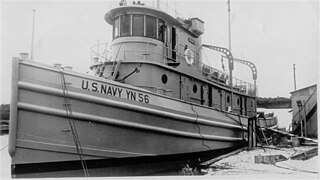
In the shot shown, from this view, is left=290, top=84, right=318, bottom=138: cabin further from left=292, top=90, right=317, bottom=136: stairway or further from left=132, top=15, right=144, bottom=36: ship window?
left=132, top=15, right=144, bottom=36: ship window

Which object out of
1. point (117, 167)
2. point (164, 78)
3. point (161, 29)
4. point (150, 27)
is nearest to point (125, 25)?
point (150, 27)

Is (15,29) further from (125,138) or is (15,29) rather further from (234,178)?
(234,178)

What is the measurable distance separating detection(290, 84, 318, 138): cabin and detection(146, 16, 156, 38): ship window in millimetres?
10436

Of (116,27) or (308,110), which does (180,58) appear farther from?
(308,110)

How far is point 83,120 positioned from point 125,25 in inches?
166

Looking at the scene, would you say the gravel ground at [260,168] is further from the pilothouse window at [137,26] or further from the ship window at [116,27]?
the ship window at [116,27]

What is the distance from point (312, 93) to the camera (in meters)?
17.0

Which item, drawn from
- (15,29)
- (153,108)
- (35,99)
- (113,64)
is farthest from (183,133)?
(15,29)

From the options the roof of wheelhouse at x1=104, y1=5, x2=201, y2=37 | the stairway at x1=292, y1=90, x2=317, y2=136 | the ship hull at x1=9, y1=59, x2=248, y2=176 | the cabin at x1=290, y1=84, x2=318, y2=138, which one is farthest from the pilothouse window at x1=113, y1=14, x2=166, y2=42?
the stairway at x1=292, y1=90, x2=317, y2=136

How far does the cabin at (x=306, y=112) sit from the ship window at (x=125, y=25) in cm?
1115

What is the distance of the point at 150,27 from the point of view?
9.72m

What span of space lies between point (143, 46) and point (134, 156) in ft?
12.0

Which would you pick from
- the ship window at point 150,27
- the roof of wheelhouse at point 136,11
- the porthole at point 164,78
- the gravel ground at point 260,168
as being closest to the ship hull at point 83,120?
the porthole at point 164,78

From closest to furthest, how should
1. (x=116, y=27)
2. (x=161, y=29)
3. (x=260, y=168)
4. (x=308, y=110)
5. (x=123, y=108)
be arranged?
1. (x=123, y=108)
2. (x=260, y=168)
3. (x=116, y=27)
4. (x=161, y=29)
5. (x=308, y=110)
